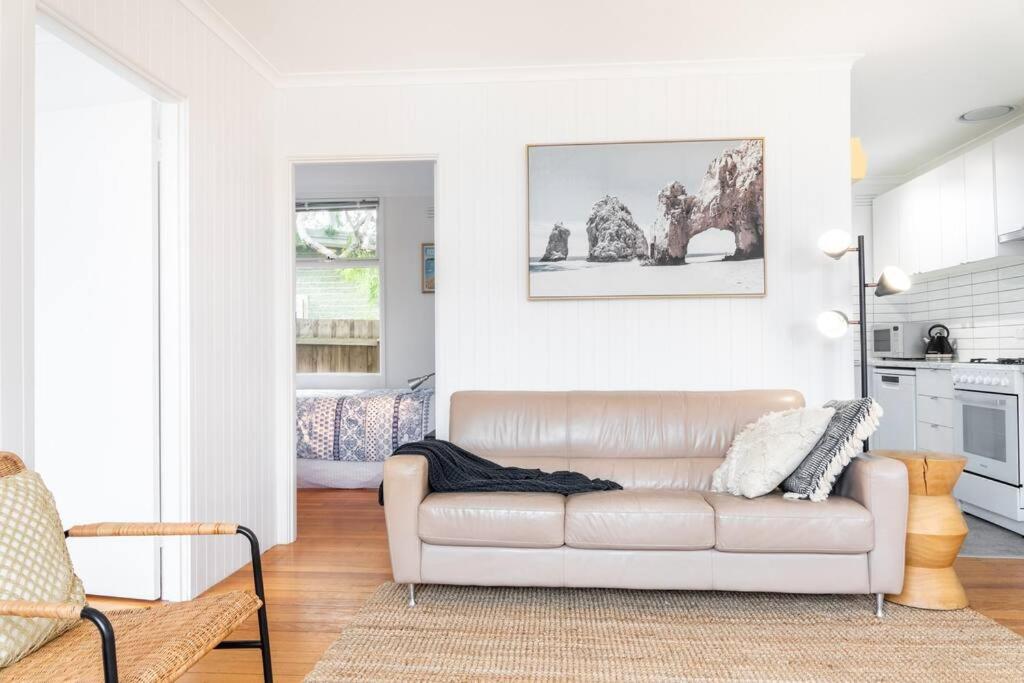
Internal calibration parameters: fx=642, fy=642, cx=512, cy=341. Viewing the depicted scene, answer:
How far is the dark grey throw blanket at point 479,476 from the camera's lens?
267cm

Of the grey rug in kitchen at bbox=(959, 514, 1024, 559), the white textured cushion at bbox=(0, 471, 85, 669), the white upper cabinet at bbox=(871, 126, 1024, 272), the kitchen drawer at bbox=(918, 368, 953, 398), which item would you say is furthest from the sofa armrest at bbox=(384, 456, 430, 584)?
the white upper cabinet at bbox=(871, 126, 1024, 272)

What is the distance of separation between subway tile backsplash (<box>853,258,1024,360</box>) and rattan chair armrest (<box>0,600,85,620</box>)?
5.22 metres

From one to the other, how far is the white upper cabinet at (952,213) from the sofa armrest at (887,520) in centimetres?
279

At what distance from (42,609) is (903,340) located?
575 cm

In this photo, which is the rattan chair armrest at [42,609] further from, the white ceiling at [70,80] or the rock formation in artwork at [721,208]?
the rock formation in artwork at [721,208]

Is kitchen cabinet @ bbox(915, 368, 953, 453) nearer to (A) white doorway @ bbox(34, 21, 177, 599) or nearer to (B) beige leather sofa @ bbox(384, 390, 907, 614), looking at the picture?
(B) beige leather sofa @ bbox(384, 390, 907, 614)

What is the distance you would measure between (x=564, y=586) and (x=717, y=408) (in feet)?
3.89

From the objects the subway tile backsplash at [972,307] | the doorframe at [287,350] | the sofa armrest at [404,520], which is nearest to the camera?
the sofa armrest at [404,520]

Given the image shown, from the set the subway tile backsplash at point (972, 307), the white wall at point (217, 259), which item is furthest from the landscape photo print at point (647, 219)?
the subway tile backsplash at point (972, 307)

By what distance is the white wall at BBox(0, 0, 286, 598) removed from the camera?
1959 millimetres

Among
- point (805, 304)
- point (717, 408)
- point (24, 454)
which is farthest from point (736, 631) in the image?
point (24, 454)

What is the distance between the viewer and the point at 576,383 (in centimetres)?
351

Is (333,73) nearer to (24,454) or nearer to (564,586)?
(24,454)

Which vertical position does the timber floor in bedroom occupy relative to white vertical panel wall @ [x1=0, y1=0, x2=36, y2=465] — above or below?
below
